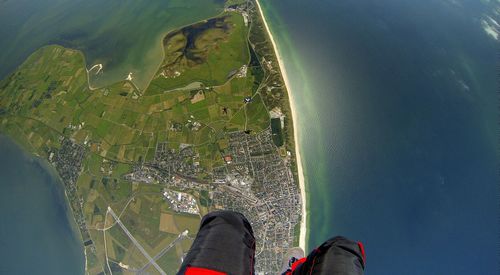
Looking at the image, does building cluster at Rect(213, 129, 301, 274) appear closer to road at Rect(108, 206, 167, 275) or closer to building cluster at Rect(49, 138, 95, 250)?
road at Rect(108, 206, 167, 275)

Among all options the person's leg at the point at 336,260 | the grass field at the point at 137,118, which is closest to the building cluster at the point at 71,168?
the grass field at the point at 137,118

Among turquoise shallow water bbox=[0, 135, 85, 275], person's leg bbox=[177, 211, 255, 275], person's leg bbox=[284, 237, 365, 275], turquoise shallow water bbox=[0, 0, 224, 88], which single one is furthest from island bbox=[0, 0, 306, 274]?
person's leg bbox=[177, 211, 255, 275]

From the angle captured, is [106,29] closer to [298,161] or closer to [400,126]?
[298,161]

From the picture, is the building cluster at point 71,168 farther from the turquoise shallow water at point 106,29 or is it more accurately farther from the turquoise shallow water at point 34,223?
the turquoise shallow water at point 106,29

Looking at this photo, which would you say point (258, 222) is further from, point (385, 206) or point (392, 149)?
point (392, 149)

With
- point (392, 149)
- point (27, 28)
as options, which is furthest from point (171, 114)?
point (27, 28)

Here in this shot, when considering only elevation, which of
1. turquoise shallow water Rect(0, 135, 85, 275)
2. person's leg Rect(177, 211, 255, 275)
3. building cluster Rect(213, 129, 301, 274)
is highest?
person's leg Rect(177, 211, 255, 275)
